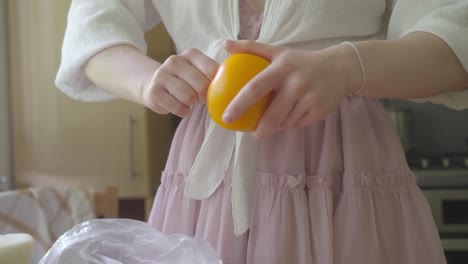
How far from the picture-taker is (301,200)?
0.49 meters

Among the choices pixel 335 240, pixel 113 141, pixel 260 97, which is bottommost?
pixel 113 141

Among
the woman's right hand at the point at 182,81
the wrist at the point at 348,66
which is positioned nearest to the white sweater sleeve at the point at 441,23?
the wrist at the point at 348,66

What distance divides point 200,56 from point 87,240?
179 millimetres

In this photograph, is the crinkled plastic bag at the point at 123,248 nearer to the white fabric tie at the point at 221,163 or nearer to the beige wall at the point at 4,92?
the white fabric tie at the point at 221,163

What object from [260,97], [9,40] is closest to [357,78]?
[260,97]

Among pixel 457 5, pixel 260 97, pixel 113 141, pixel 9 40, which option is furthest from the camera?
pixel 9 40

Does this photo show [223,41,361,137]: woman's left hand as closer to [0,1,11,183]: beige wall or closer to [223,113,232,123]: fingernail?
[223,113,232,123]: fingernail

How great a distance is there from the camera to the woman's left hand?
0.37 m

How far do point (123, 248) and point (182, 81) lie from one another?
0.49 ft

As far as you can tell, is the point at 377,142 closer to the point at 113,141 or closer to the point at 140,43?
the point at 140,43

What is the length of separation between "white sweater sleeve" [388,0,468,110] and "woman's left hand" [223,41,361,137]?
109mm

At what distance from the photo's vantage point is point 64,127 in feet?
5.99

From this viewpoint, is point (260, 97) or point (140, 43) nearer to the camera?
point (260, 97)

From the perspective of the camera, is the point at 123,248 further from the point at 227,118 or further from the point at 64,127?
the point at 64,127
